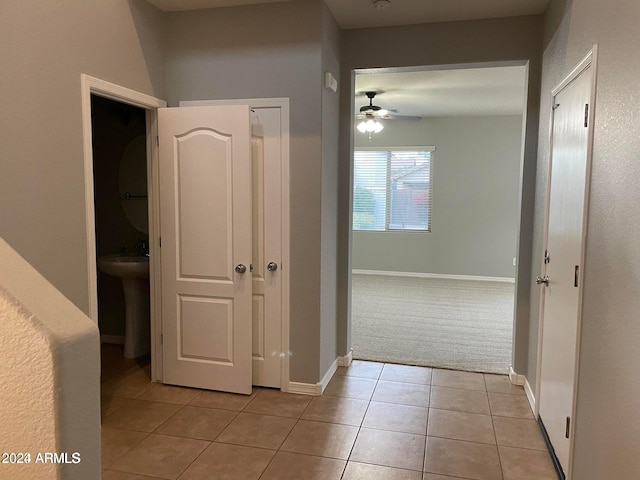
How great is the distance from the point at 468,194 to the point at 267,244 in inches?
202

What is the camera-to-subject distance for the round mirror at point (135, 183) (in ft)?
13.9

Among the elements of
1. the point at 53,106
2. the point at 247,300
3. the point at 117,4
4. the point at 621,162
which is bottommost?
the point at 247,300

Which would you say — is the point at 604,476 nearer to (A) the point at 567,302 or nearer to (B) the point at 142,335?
(A) the point at 567,302

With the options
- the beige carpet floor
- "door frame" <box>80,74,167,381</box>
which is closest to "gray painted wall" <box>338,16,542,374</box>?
the beige carpet floor

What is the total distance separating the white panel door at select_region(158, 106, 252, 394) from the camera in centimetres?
319

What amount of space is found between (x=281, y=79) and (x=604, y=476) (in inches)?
111

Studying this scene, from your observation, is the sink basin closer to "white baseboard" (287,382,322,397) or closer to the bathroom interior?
the bathroom interior

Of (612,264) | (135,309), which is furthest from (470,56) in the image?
(135,309)

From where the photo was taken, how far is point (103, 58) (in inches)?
109

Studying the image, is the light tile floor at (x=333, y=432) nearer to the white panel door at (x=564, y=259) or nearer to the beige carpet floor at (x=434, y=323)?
the white panel door at (x=564, y=259)

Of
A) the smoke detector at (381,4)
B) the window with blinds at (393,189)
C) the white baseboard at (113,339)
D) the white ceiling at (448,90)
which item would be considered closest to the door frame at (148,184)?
the white baseboard at (113,339)

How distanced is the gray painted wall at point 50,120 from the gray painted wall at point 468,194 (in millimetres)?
5665

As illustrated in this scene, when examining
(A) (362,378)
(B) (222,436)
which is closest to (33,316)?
(B) (222,436)

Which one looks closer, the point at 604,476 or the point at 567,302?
the point at 604,476
